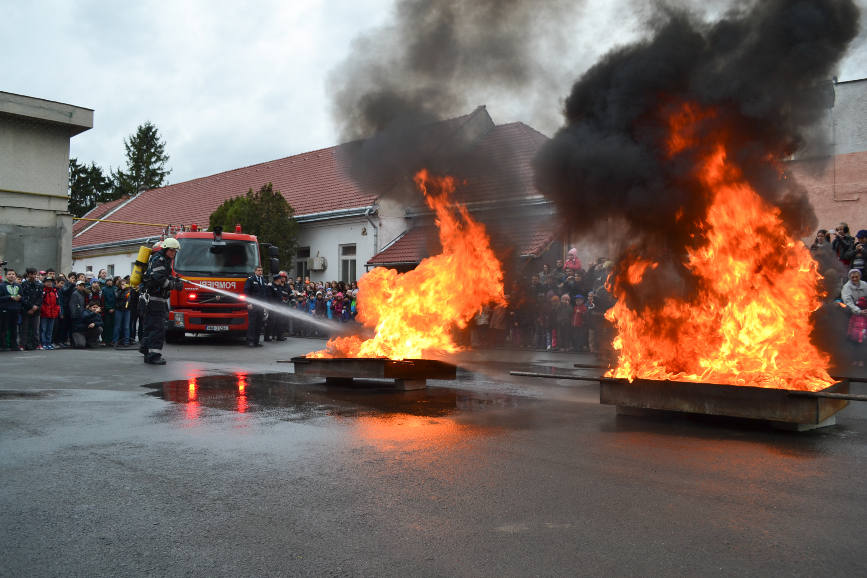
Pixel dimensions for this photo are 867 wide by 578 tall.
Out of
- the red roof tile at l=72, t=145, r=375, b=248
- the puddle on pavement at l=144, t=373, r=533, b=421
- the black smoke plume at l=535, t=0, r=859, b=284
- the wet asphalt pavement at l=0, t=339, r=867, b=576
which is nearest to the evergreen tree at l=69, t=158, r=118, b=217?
the red roof tile at l=72, t=145, r=375, b=248

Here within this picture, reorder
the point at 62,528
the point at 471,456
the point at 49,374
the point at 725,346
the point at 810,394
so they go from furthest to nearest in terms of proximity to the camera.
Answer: the point at 49,374
the point at 725,346
the point at 810,394
the point at 471,456
the point at 62,528

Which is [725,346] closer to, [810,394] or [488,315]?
[810,394]

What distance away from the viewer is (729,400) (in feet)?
21.0

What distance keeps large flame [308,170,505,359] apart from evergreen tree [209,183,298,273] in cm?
1692

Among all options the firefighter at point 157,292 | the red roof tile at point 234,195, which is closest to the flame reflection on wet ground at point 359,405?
the firefighter at point 157,292

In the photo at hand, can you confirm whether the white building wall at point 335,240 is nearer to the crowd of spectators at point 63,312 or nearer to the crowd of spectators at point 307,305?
the crowd of spectators at point 307,305

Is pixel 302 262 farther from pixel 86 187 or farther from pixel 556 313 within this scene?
pixel 86 187

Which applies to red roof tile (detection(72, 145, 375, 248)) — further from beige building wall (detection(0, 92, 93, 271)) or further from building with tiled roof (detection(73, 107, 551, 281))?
beige building wall (detection(0, 92, 93, 271))

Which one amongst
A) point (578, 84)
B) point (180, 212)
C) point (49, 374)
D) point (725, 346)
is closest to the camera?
point (725, 346)

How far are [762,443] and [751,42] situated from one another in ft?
13.5

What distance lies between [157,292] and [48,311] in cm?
477

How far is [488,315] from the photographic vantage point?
18.0m

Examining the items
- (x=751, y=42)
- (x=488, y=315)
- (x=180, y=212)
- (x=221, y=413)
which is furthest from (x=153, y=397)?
(x=180, y=212)

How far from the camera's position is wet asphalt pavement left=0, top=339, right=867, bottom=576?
11.2 feet
